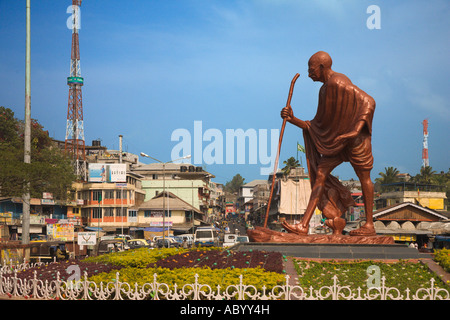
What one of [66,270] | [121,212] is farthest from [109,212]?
[66,270]

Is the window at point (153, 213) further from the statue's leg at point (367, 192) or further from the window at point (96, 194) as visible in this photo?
the statue's leg at point (367, 192)

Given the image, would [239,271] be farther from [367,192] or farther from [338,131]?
[338,131]

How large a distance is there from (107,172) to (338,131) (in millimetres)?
36962

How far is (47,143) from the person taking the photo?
182ft

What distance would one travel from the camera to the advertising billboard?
47625 mm

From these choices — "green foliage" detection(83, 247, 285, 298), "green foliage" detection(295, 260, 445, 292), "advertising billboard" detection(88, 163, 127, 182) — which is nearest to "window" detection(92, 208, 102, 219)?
"advertising billboard" detection(88, 163, 127, 182)

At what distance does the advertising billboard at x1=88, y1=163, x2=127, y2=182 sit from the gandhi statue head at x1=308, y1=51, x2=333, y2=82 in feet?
115

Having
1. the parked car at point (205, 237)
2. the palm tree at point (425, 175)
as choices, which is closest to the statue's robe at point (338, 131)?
the parked car at point (205, 237)

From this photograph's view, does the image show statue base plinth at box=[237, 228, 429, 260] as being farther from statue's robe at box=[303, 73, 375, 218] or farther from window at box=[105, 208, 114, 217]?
window at box=[105, 208, 114, 217]

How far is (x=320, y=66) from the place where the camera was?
46.8ft

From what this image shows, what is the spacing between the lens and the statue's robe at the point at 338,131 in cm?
1355

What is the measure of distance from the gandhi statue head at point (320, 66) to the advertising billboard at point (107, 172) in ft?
115
